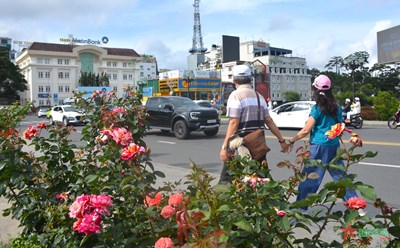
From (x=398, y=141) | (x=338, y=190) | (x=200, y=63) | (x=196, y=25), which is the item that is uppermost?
(x=196, y=25)

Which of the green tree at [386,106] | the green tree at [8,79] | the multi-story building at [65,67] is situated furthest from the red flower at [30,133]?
the multi-story building at [65,67]

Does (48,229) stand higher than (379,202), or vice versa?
(379,202)

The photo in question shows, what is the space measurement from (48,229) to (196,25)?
427 feet

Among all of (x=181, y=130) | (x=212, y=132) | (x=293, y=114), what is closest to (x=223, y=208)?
(x=181, y=130)

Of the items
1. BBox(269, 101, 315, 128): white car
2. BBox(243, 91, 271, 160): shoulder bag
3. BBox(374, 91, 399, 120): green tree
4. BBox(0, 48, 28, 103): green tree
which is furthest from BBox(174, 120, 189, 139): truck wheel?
BBox(0, 48, 28, 103): green tree

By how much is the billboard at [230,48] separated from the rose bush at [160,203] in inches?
3572

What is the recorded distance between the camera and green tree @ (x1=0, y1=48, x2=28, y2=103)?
68.0 m

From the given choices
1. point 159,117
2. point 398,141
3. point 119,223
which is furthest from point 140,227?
point 159,117

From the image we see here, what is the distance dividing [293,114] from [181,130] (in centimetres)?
605

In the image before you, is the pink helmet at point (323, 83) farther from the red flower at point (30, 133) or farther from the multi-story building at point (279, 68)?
the multi-story building at point (279, 68)

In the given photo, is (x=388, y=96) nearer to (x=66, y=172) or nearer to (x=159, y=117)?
(x=159, y=117)

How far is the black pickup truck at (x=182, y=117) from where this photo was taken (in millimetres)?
15453

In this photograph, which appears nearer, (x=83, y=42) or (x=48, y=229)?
(x=48, y=229)

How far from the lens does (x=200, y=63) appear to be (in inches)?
4562
